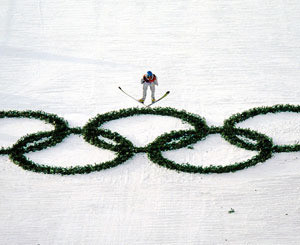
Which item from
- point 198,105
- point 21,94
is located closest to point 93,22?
point 21,94

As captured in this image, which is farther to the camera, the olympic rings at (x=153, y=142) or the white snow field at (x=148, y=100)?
the olympic rings at (x=153, y=142)

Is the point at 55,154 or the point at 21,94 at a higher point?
the point at 21,94

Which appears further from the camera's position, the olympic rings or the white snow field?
the olympic rings

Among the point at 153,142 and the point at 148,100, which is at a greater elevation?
the point at 148,100

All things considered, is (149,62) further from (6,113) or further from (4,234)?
(4,234)

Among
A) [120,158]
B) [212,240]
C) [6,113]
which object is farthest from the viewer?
[6,113]
